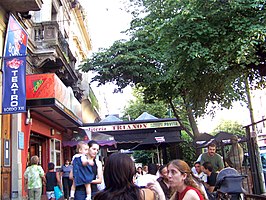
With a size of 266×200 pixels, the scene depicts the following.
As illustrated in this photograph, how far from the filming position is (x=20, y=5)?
407 inches

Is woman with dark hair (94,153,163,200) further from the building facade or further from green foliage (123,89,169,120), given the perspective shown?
green foliage (123,89,169,120)

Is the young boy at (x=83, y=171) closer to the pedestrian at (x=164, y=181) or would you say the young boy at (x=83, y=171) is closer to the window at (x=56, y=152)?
the pedestrian at (x=164, y=181)

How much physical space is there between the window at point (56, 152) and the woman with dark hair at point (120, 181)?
13128 millimetres

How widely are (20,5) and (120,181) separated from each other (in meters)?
9.18

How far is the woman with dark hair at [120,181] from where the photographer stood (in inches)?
102

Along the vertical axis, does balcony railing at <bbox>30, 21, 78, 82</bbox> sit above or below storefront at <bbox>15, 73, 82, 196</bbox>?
above

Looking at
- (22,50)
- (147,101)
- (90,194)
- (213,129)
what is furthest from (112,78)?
(213,129)

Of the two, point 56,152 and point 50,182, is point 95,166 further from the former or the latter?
point 56,152

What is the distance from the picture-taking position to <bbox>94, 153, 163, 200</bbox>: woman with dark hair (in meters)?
2.60

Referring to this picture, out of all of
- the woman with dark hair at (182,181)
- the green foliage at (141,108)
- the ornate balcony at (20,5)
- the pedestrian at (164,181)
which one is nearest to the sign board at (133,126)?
the ornate balcony at (20,5)

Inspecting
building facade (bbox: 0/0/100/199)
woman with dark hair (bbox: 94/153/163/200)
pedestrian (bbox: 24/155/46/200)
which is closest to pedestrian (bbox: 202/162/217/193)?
pedestrian (bbox: 24/155/46/200)

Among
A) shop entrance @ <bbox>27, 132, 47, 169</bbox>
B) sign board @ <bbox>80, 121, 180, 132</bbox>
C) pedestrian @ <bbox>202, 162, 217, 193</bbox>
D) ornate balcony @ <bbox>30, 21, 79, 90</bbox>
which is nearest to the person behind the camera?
pedestrian @ <bbox>202, 162, 217, 193</bbox>

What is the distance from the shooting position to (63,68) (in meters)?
15.2

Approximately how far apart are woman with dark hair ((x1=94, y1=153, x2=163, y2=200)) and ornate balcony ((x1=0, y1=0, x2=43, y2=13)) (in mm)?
8759
